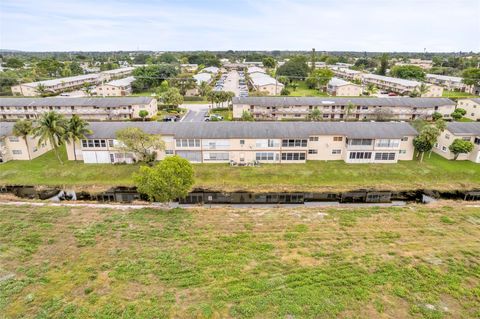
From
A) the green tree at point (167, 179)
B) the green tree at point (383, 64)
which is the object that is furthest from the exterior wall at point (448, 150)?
the green tree at point (383, 64)

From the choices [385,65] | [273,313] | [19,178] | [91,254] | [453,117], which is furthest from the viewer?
[385,65]

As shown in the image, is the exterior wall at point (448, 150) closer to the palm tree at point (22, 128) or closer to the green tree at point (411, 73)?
the palm tree at point (22, 128)

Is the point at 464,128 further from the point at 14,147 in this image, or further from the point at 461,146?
the point at 14,147

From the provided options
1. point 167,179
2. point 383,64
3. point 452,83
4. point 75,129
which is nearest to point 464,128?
point 167,179

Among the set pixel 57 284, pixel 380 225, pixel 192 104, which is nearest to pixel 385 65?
pixel 192 104

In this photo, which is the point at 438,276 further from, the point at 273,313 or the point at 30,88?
the point at 30,88

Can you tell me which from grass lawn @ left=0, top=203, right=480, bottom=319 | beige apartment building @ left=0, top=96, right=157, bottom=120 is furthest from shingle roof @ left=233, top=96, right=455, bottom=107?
grass lawn @ left=0, top=203, right=480, bottom=319

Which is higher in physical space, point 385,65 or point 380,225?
point 385,65
